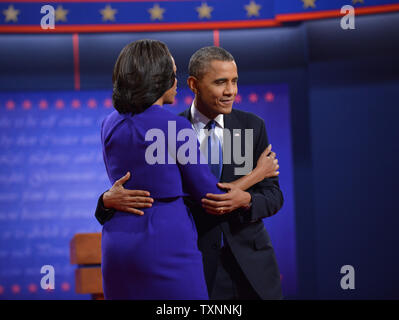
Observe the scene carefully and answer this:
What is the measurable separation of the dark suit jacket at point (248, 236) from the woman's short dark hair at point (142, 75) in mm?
438

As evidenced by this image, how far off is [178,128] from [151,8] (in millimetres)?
3042

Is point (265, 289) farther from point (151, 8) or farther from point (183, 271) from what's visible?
point (151, 8)

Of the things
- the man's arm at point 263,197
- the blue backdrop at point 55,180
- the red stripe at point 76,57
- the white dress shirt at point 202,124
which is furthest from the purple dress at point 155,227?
the red stripe at point 76,57

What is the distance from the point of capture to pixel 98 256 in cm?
321

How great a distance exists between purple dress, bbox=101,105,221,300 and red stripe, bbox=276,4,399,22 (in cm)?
291

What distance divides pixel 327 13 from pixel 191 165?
296cm

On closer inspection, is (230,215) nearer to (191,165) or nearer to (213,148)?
(213,148)

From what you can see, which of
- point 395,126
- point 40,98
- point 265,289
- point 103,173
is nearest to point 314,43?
point 395,126

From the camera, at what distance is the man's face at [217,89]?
1.97 meters

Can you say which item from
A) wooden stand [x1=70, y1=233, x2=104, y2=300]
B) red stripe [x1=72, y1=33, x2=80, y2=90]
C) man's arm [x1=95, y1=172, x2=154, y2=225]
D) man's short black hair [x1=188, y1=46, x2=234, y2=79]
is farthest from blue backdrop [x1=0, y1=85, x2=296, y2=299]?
man's arm [x1=95, y1=172, x2=154, y2=225]

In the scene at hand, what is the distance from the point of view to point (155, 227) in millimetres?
1523

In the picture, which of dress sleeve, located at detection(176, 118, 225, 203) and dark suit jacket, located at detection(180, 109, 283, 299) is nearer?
dress sleeve, located at detection(176, 118, 225, 203)

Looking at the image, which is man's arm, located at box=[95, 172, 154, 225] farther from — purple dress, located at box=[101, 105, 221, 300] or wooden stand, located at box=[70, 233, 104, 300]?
wooden stand, located at box=[70, 233, 104, 300]

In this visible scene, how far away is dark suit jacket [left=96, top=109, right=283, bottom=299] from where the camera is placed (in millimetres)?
1848
